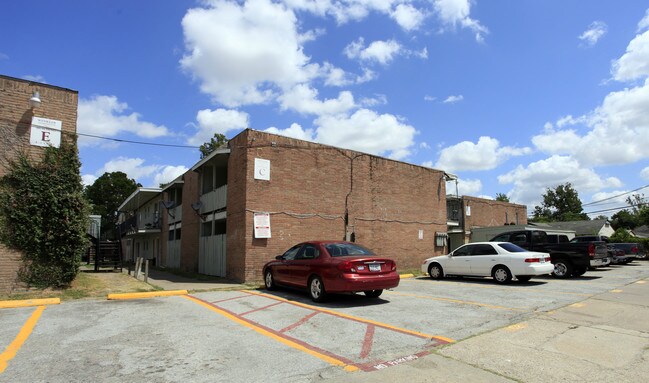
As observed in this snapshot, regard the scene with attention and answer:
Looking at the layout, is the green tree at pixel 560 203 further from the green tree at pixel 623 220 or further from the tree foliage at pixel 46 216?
the tree foliage at pixel 46 216

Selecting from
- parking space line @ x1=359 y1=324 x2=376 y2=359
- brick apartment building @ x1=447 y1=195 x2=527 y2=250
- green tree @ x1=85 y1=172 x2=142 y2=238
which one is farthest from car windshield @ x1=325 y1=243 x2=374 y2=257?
green tree @ x1=85 y1=172 x2=142 y2=238

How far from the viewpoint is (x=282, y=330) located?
7086mm

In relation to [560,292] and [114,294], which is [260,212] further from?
[560,292]

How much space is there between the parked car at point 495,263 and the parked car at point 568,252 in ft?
8.02

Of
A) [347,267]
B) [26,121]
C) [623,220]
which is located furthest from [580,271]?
[623,220]

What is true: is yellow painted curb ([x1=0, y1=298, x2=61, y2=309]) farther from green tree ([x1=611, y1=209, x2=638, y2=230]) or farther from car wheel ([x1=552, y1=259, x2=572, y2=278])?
green tree ([x1=611, y1=209, x2=638, y2=230])

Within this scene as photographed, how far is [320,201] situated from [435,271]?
5308 millimetres

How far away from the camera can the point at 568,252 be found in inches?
607

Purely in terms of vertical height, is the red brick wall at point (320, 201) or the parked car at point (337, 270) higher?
the red brick wall at point (320, 201)

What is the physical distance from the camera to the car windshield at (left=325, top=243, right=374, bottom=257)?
1024 cm

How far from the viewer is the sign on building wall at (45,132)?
38.2ft

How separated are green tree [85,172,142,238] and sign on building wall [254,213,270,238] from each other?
49149mm

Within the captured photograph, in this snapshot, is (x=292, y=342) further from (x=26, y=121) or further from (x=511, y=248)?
(x=26, y=121)

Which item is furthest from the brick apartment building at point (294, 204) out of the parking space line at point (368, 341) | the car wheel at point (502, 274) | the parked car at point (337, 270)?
the parking space line at point (368, 341)
